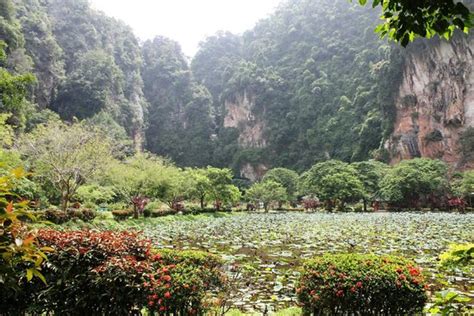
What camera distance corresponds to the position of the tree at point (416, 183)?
40375mm

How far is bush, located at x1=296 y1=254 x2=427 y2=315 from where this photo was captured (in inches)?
167

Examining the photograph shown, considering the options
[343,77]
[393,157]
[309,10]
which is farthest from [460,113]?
[309,10]

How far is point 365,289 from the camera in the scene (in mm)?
4234

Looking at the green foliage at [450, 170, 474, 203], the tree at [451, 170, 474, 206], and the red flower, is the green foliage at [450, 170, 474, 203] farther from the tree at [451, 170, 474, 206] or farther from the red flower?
the red flower

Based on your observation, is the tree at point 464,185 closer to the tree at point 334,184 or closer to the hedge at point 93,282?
the tree at point 334,184

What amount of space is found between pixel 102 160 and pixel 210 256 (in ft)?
Result: 62.3

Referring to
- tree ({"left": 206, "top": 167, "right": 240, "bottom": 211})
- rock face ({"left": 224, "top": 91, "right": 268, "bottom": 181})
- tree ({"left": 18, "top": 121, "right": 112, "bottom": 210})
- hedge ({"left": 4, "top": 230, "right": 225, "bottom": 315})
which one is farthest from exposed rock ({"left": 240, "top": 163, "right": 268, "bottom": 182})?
hedge ({"left": 4, "top": 230, "right": 225, "bottom": 315})

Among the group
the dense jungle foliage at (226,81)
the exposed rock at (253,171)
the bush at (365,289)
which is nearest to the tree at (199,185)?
the dense jungle foliage at (226,81)

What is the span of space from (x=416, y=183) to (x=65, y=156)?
122 ft

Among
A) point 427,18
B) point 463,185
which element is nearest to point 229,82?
point 463,185

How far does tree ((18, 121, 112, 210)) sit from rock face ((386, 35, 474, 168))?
146 feet

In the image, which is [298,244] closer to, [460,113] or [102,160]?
[102,160]

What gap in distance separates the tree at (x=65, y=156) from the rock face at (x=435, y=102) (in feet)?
146

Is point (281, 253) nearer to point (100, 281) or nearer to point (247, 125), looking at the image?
point (100, 281)
